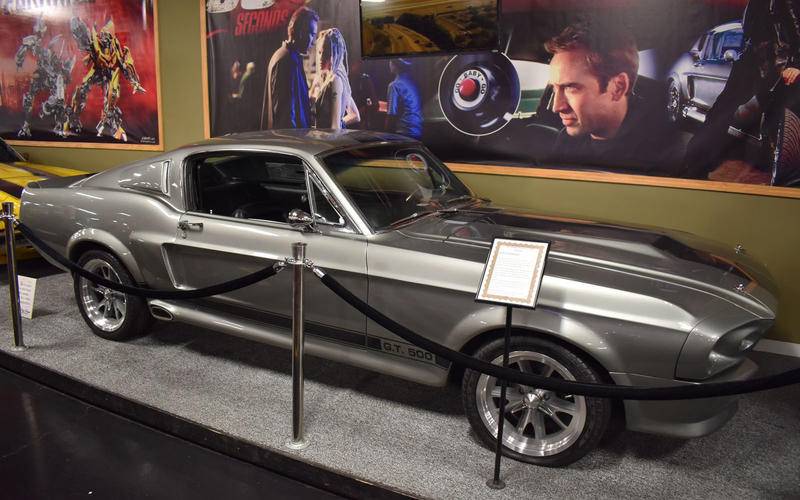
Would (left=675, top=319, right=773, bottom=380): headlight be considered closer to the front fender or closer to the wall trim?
the wall trim

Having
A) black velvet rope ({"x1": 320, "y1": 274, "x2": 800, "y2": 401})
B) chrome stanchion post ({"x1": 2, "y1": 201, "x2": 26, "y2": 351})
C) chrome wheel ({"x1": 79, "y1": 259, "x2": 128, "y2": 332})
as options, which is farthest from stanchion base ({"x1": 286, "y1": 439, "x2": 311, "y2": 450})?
chrome stanchion post ({"x1": 2, "y1": 201, "x2": 26, "y2": 351})

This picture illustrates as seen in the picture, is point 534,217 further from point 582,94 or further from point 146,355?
point 146,355

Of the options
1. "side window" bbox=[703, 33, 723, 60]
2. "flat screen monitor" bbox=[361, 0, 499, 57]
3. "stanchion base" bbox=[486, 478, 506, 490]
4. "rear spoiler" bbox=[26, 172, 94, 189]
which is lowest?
"stanchion base" bbox=[486, 478, 506, 490]

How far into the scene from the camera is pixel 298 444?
9.27 ft

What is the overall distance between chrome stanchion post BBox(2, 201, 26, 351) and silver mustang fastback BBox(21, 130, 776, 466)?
0.31m

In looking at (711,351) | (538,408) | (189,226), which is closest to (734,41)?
(711,351)

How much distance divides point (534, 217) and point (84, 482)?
101 inches

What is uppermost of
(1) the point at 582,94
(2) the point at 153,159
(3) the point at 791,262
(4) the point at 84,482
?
(1) the point at 582,94

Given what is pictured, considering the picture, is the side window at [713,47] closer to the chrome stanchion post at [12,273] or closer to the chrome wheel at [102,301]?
the chrome wheel at [102,301]

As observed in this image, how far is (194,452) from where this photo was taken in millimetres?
2895

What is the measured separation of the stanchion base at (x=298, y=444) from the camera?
2805 millimetres

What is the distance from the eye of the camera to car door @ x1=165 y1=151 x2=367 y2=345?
9.98 feet

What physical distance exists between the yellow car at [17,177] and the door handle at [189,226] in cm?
215

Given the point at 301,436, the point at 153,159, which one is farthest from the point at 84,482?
the point at 153,159
